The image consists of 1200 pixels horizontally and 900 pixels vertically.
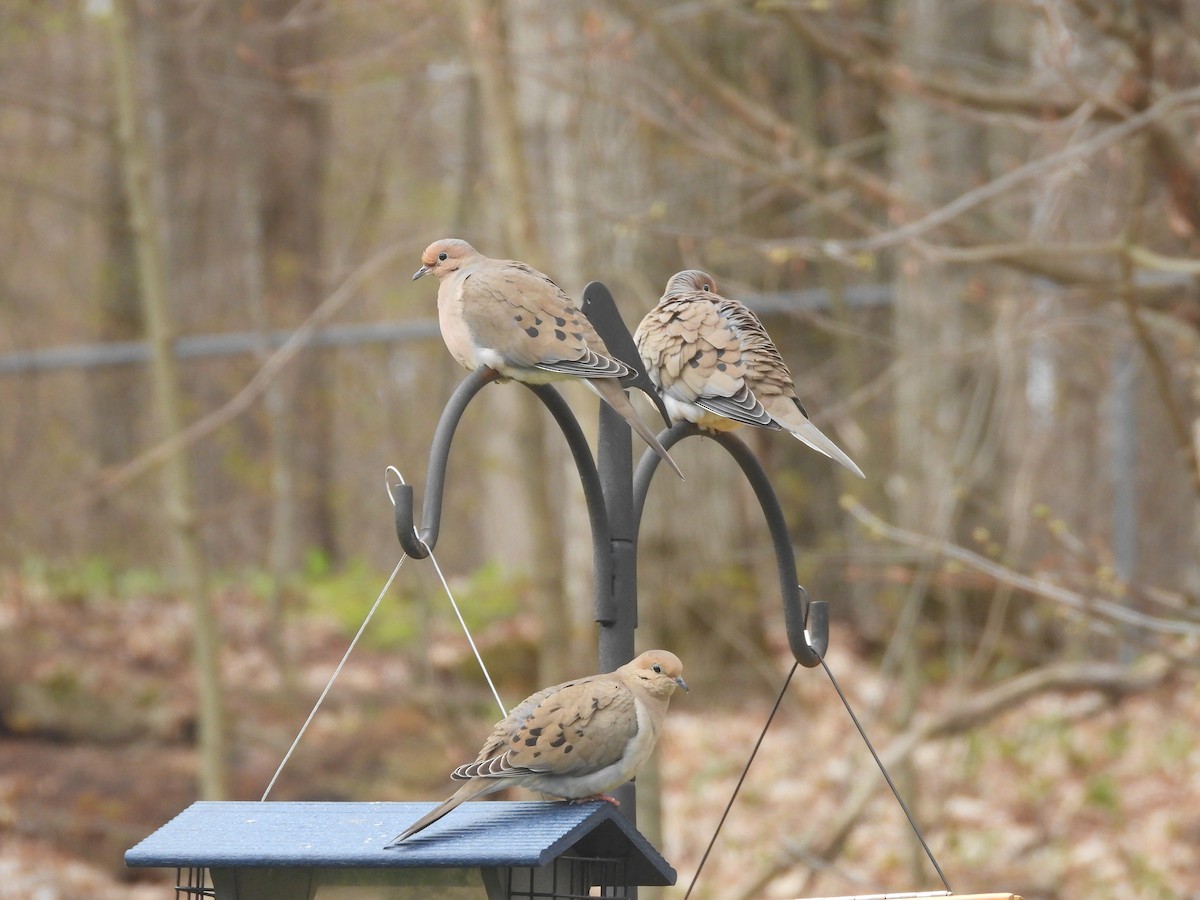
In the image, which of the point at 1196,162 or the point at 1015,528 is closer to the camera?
the point at 1196,162

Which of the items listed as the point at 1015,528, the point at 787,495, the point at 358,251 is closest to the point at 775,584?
the point at 787,495

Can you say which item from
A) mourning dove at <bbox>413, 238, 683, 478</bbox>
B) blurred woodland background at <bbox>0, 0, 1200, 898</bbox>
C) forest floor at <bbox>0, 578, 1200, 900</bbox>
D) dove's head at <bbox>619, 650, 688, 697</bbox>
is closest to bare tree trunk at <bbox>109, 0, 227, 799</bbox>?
blurred woodland background at <bbox>0, 0, 1200, 898</bbox>

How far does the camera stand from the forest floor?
6.88 m

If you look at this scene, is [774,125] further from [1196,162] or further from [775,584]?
[775,584]

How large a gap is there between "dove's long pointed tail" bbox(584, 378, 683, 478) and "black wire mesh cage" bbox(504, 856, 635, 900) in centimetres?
73

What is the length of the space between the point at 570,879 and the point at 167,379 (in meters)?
4.41

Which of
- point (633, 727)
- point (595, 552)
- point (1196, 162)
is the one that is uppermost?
point (1196, 162)

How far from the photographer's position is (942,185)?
778cm

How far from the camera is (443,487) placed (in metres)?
2.57

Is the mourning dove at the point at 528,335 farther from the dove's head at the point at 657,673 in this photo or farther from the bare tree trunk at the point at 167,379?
the bare tree trunk at the point at 167,379

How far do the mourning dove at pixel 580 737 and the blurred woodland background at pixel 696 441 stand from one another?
2195 mm

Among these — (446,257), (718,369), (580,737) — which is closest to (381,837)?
(580,737)

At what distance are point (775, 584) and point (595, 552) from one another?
5.24 meters

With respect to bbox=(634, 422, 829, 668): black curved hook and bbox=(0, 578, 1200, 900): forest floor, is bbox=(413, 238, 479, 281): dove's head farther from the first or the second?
bbox=(0, 578, 1200, 900): forest floor
